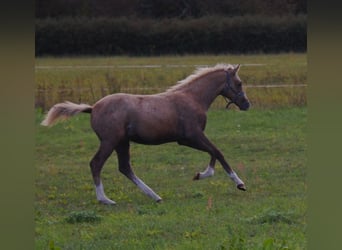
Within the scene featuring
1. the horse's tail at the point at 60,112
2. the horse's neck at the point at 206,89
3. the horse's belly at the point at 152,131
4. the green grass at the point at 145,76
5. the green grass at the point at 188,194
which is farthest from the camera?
the horse's belly at the point at 152,131

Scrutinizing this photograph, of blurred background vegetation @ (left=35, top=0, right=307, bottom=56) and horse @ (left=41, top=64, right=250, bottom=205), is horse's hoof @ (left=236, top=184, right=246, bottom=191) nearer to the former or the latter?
horse @ (left=41, top=64, right=250, bottom=205)

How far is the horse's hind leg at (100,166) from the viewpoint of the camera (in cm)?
543

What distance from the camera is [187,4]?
402 cm

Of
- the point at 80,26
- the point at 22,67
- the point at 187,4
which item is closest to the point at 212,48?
the point at 187,4

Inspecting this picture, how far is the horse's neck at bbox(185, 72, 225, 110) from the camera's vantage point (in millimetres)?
5461

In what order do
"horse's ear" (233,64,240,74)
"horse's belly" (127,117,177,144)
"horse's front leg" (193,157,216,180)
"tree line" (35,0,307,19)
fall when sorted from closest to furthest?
1. "tree line" (35,0,307,19)
2. "horse's ear" (233,64,240,74)
3. "horse's front leg" (193,157,216,180)
4. "horse's belly" (127,117,177,144)

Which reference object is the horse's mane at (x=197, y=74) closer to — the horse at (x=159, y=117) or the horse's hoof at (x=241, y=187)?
the horse at (x=159, y=117)

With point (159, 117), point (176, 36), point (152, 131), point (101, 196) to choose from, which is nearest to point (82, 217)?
point (101, 196)

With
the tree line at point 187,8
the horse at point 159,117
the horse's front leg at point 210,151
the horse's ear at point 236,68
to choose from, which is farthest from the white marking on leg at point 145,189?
the tree line at point 187,8

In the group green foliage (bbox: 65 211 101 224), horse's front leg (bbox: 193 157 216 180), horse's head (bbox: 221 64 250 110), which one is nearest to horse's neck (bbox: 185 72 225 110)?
horse's head (bbox: 221 64 250 110)

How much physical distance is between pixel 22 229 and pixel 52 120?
2836 millimetres

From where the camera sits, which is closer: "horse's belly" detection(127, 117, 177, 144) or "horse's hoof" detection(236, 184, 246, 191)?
"horse's hoof" detection(236, 184, 246, 191)

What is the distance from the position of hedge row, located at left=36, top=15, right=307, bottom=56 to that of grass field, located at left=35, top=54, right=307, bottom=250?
12 centimetres

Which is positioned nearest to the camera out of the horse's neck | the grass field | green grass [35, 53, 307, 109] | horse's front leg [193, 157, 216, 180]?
green grass [35, 53, 307, 109]
